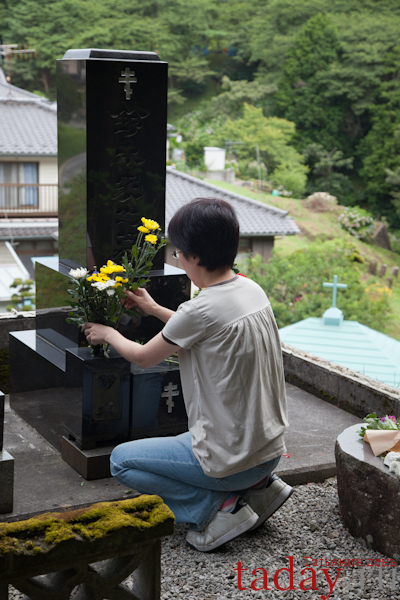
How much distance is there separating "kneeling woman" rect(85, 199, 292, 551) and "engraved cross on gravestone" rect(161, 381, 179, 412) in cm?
66

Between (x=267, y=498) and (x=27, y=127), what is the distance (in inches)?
538

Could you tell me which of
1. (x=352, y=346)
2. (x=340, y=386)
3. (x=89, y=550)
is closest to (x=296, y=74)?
(x=352, y=346)

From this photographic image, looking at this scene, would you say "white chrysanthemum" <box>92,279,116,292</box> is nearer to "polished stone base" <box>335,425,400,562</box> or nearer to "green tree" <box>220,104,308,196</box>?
"polished stone base" <box>335,425,400,562</box>

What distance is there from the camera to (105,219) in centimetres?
293

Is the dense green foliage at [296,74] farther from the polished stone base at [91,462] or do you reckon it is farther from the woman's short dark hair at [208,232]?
the woman's short dark hair at [208,232]

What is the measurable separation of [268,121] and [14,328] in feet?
85.2

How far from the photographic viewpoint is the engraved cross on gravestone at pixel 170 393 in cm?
295

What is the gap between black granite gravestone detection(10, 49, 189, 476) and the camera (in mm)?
2771

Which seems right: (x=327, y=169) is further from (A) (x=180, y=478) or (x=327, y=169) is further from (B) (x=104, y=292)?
(A) (x=180, y=478)

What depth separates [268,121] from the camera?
28344mm

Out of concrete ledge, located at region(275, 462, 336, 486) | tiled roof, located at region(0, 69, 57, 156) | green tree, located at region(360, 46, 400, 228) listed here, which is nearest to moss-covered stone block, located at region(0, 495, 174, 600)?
concrete ledge, located at region(275, 462, 336, 486)

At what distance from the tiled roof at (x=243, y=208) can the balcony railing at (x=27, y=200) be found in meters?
2.73

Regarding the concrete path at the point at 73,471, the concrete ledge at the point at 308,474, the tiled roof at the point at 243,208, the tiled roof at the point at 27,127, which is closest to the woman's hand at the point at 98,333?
the concrete path at the point at 73,471

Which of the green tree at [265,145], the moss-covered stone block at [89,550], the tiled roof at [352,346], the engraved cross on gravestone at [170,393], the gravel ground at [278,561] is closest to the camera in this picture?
the moss-covered stone block at [89,550]
